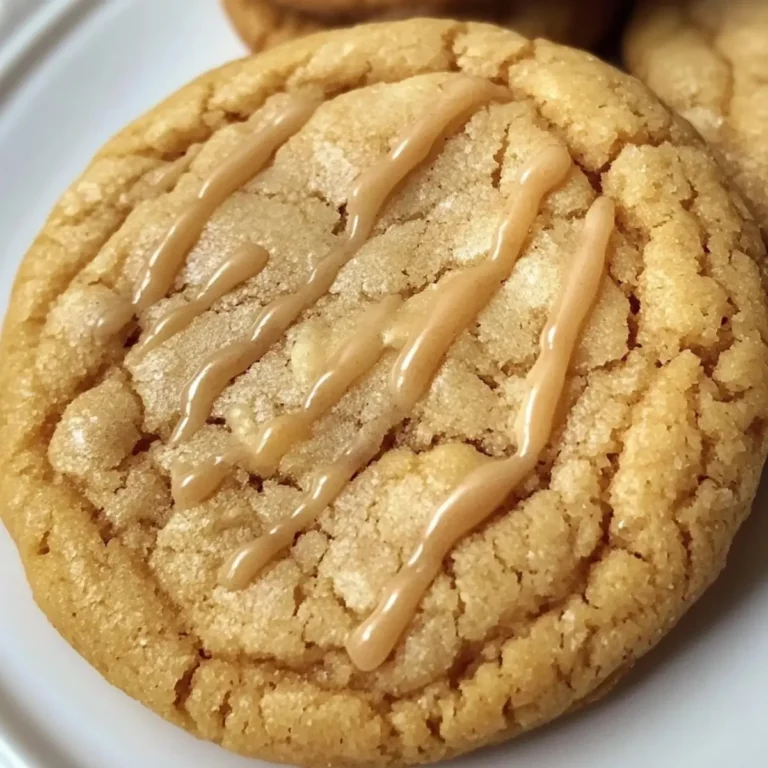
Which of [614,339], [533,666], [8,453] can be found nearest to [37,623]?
[8,453]

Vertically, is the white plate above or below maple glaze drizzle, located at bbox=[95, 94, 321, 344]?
below

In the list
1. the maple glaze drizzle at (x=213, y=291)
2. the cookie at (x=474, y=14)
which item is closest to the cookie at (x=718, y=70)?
the cookie at (x=474, y=14)

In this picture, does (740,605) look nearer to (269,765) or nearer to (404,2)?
(269,765)

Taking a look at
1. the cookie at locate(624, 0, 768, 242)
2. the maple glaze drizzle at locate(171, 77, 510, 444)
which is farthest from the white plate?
the cookie at locate(624, 0, 768, 242)

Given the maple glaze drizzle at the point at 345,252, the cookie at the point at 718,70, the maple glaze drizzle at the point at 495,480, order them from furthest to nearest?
the cookie at the point at 718,70 → the maple glaze drizzle at the point at 345,252 → the maple glaze drizzle at the point at 495,480

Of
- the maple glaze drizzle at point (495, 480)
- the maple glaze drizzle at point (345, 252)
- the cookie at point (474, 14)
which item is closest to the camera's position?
the maple glaze drizzle at point (495, 480)

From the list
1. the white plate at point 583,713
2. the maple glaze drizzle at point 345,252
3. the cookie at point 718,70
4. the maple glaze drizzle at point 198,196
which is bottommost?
the white plate at point 583,713

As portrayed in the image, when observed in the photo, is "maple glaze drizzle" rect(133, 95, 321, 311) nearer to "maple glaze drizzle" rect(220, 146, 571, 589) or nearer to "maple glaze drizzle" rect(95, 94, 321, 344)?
"maple glaze drizzle" rect(95, 94, 321, 344)

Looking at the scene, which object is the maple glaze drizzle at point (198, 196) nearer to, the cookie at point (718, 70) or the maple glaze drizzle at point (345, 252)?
the maple glaze drizzle at point (345, 252)
